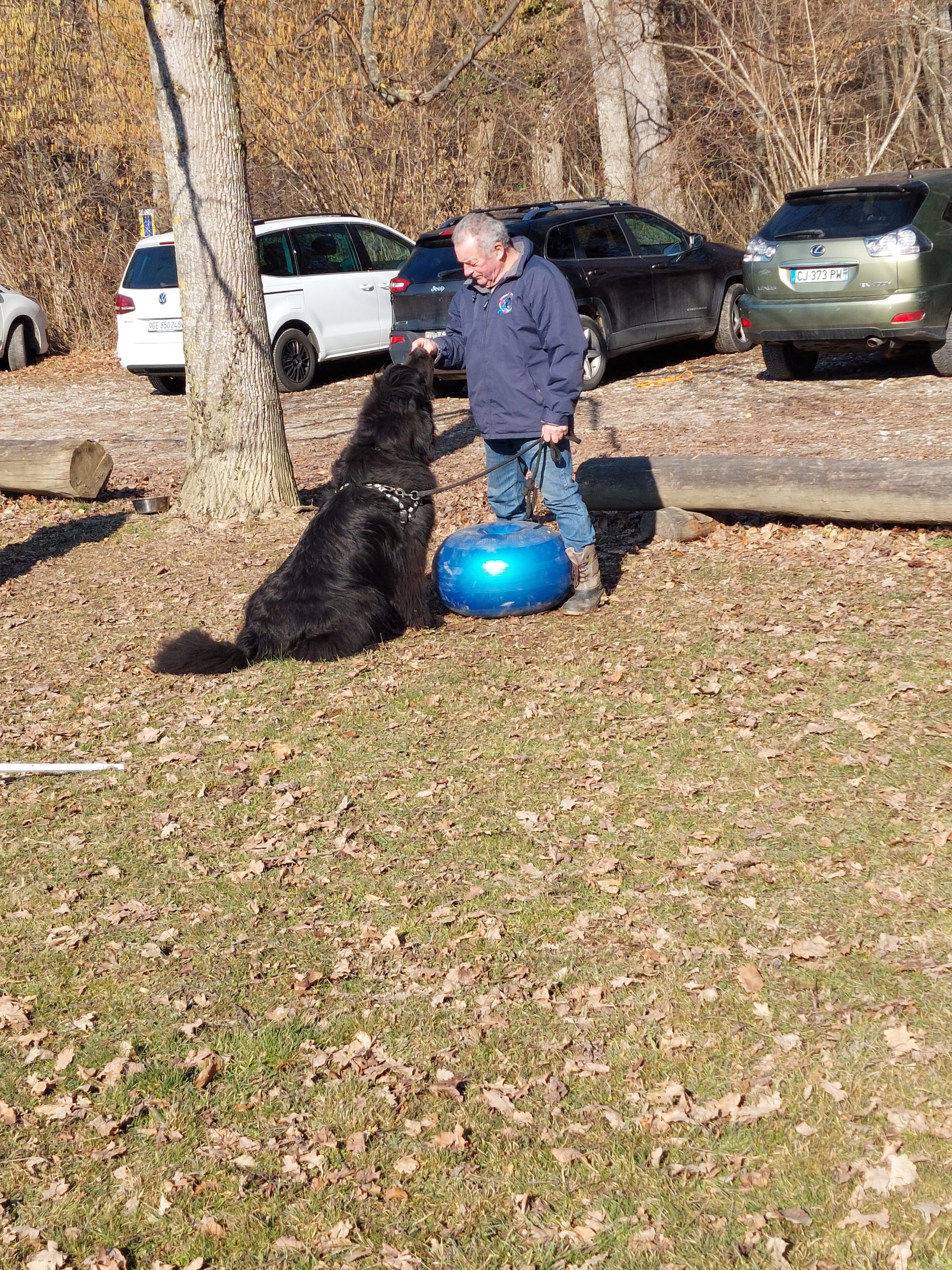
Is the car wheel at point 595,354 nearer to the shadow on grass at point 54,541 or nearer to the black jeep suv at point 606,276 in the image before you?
the black jeep suv at point 606,276

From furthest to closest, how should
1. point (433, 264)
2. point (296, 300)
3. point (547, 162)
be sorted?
point (547, 162), point (296, 300), point (433, 264)

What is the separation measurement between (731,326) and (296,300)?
5.42 metres

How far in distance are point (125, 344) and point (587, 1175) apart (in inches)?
586

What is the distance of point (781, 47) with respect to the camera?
18578mm

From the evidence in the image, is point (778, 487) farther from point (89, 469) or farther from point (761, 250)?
point (89, 469)

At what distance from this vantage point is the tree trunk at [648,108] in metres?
19.7

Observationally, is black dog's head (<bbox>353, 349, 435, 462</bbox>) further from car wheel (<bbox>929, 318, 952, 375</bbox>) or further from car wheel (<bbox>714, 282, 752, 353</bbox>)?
car wheel (<bbox>714, 282, 752, 353</bbox>)

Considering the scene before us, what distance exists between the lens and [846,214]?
1246 cm

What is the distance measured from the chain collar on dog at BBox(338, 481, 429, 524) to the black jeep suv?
679 centimetres

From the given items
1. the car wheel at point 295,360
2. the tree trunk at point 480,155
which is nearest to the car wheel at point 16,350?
the car wheel at point 295,360

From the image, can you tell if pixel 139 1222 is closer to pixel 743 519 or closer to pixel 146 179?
pixel 743 519

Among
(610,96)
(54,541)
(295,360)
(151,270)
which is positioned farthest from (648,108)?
(54,541)

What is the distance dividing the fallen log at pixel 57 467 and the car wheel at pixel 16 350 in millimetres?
11256

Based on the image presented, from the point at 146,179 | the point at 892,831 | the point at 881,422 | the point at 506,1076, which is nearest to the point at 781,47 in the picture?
the point at 881,422
